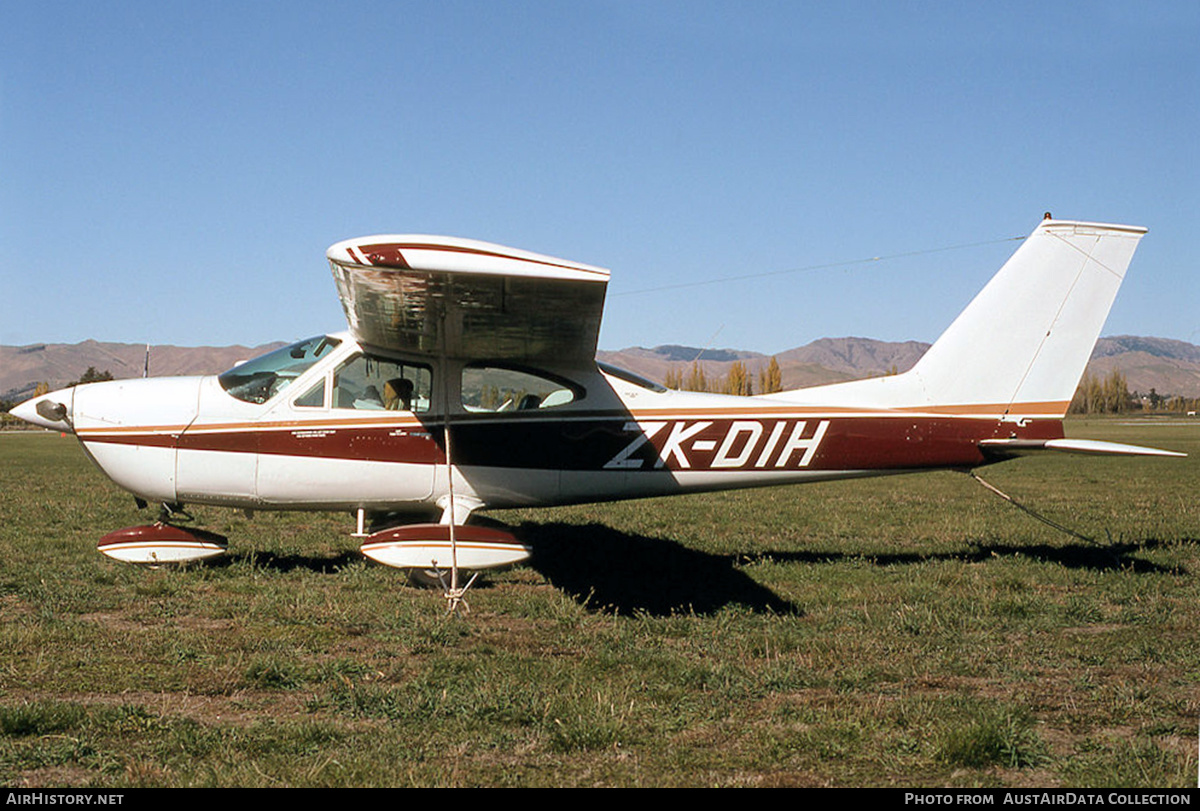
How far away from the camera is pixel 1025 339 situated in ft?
29.0

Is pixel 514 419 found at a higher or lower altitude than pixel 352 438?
higher

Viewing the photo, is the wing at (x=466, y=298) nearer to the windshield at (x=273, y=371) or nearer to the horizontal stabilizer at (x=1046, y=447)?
the windshield at (x=273, y=371)

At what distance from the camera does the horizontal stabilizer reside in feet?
27.0

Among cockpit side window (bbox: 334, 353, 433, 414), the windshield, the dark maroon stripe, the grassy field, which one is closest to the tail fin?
the dark maroon stripe

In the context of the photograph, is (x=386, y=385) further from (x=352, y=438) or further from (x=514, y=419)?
(x=514, y=419)

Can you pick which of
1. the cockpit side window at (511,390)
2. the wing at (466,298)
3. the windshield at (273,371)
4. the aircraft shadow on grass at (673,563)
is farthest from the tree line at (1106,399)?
the windshield at (273,371)

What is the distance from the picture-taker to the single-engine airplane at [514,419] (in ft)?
25.6

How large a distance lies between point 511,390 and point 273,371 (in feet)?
6.75

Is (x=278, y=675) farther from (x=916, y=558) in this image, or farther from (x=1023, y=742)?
(x=916, y=558)

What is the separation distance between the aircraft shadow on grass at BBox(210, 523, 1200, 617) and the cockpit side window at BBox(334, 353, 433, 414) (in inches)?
63.1

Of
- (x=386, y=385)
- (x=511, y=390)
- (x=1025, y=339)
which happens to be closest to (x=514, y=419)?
(x=511, y=390)

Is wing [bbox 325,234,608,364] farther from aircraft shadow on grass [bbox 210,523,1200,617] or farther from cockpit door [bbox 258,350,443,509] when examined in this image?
aircraft shadow on grass [bbox 210,523,1200,617]
